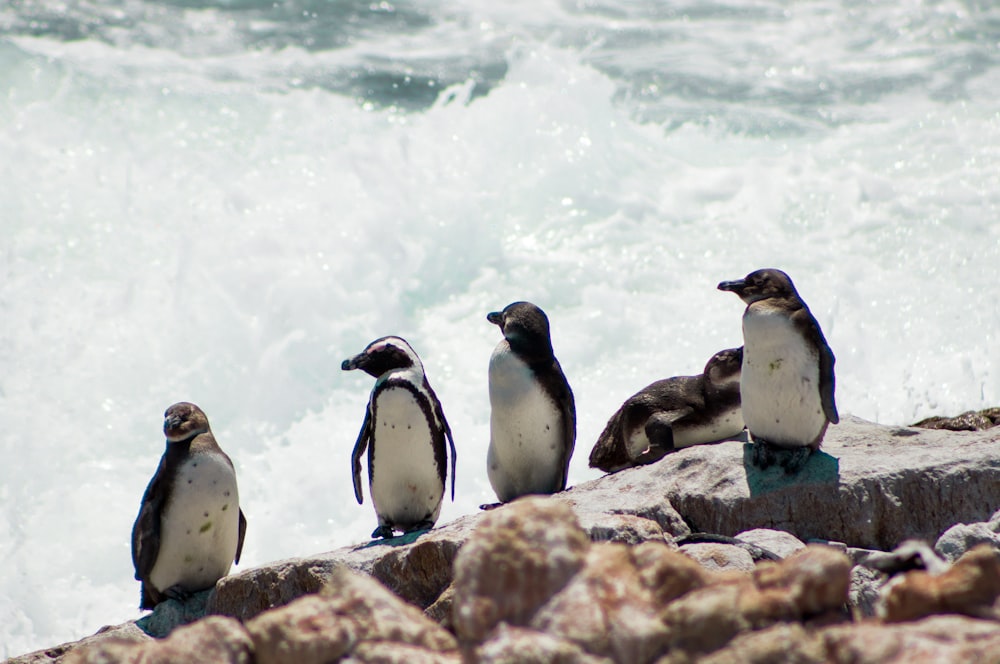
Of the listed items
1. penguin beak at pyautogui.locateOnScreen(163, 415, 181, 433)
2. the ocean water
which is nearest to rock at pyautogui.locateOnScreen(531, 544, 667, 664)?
penguin beak at pyautogui.locateOnScreen(163, 415, 181, 433)

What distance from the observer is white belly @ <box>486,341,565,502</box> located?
22.2ft

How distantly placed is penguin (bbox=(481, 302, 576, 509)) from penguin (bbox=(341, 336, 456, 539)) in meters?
0.34

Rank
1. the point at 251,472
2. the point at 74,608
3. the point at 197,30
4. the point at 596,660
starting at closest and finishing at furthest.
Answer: the point at 596,660
the point at 74,608
the point at 251,472
the point at 197,30

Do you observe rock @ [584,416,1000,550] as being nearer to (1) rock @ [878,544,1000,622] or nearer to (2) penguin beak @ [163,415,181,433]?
(2) penguin beak @ [163,415,181,433]

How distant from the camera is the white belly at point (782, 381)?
249 inches

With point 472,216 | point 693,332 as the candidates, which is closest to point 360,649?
point 693,332

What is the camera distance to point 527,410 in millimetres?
6797

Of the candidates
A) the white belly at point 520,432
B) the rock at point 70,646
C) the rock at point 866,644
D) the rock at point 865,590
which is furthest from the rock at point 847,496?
the rock at point 866,644

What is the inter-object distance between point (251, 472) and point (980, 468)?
758cm

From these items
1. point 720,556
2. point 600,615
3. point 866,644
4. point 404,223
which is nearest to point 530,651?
point 600,615

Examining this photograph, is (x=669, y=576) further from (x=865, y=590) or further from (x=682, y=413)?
(x=682, y=413)

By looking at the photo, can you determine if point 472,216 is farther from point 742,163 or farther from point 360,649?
point 360,649

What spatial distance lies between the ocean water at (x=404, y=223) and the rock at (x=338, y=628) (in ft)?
24.1

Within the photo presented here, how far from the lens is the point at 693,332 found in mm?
13305
